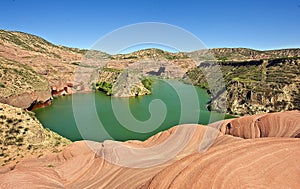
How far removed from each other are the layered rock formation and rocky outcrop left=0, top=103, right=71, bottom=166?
4188 millimetres

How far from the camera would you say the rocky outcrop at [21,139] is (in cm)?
1987

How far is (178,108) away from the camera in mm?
53188

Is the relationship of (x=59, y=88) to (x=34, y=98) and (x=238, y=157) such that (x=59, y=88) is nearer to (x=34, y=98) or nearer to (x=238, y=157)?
(x=34, y=98)

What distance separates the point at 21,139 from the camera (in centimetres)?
2177

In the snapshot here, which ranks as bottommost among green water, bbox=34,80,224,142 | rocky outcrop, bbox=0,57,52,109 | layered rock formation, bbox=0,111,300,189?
green water, bbox=34,80,224,142

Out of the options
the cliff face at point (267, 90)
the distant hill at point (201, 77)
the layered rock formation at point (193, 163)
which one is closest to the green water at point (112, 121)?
the distant hill at point (201, 77)

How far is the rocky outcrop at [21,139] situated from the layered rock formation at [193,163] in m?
4.19

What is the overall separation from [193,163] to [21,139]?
1918 centimetres

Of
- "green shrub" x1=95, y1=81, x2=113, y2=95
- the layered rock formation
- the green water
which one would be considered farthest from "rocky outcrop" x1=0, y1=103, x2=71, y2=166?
"green shrub" x1=95, y1=81, x2=113, y2=95

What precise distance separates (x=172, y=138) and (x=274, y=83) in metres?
49.8

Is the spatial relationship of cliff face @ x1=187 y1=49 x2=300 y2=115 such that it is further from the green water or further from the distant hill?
the green water

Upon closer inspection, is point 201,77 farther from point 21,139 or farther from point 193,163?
point 193,163

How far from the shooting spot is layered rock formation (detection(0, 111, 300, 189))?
6.41 meters

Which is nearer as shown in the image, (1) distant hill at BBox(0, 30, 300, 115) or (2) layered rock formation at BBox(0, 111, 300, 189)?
(2) layered rock formation at BBox(0, 111, 300, 189)
